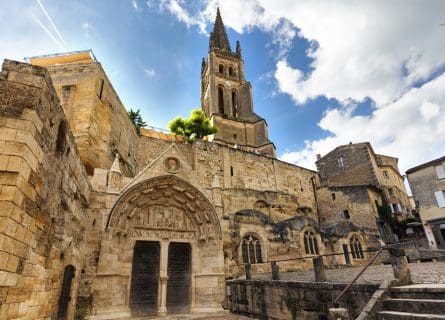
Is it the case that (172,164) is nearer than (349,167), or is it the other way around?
(172,164)

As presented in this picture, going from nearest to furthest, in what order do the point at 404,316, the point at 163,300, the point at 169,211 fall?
the point at 404,316 < the point at 163,300 < the point at 169,211

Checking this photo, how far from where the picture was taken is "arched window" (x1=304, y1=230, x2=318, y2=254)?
14.8m

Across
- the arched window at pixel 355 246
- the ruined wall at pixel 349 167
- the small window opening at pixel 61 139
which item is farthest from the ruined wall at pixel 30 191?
the ruined wall at pixel 349 167

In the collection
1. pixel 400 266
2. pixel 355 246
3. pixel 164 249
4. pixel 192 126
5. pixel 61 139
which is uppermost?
pixel 192 126

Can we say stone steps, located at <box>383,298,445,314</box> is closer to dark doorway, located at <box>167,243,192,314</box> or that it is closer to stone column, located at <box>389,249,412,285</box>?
stone column, located at <box>389,249,412,285</box>

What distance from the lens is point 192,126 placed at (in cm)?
2830

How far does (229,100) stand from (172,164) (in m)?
27.5

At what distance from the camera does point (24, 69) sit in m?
4.57

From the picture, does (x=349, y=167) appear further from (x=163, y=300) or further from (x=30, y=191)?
(x=30, y=191)

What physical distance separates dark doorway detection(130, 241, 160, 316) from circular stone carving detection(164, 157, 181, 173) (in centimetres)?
323

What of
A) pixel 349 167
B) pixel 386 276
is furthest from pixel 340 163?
pixel 386 276

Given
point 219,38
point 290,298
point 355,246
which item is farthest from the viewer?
point 219,38

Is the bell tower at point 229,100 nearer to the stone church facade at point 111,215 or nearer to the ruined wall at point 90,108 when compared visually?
the stone church facade at point 111,215

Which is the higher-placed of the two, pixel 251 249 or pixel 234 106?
pixel 234 106
